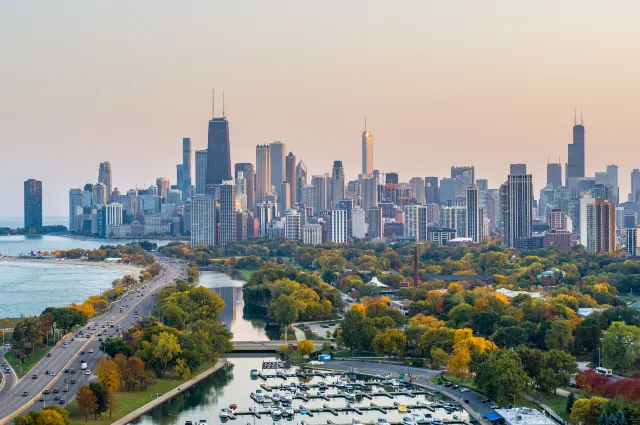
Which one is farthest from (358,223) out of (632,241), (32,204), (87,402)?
(87,402)

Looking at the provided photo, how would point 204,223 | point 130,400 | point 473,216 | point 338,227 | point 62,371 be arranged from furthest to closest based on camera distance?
point 204,223
point 338,227
point 473,216
point 62,371
point 130,400

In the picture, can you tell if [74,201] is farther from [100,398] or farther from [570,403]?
[570,403]

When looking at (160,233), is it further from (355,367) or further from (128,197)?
(355,367)

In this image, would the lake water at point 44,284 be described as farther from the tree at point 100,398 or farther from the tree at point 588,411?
the tree at point 588,411

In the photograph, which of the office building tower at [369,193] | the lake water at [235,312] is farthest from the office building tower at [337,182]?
the lake water at [235,312]

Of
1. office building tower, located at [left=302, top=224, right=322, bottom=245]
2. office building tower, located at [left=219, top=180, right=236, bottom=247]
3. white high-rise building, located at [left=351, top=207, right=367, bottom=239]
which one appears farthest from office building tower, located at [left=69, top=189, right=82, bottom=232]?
office building tower, located at [left=302, top=224, right=322, bottom=245]

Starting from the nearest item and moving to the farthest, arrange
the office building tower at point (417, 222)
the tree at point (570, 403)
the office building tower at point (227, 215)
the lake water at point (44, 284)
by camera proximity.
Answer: the tree at point (570, 403), the lake water at point (44, 284), the office building tower at point (227, 215), the office building tower at point (417, 222)
